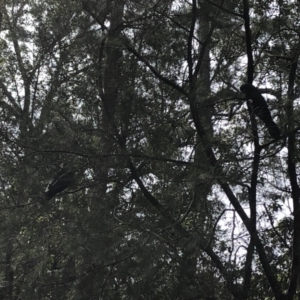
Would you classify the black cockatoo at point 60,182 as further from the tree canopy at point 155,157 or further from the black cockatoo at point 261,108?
the black cockatoo at point 261,108

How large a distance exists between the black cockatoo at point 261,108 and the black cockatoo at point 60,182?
5.77ft

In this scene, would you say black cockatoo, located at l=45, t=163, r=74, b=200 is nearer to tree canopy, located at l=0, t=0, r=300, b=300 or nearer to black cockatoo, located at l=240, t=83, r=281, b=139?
tree canopy, located at l=0, t=0, r=300, b=300

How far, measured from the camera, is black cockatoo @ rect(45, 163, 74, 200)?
15.9ft

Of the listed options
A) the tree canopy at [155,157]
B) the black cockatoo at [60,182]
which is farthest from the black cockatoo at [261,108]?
the black cockatoo at [60,182]

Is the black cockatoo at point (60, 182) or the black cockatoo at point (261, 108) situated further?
the black cockatoo at point (60, 182)

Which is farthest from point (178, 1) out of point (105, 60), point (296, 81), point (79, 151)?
point (79, 151)

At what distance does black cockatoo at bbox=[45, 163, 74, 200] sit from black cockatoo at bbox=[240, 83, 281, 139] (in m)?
1.76

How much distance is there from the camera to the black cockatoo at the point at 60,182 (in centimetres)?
486

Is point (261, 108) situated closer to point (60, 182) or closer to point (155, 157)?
point (155, 157)

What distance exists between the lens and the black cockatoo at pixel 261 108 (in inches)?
160

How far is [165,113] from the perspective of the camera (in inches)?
185

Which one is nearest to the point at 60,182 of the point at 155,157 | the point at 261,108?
the point at 155,157

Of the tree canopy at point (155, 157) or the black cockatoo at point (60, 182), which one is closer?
the tree canopy at point (155, 157)

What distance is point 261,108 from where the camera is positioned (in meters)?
4.07
